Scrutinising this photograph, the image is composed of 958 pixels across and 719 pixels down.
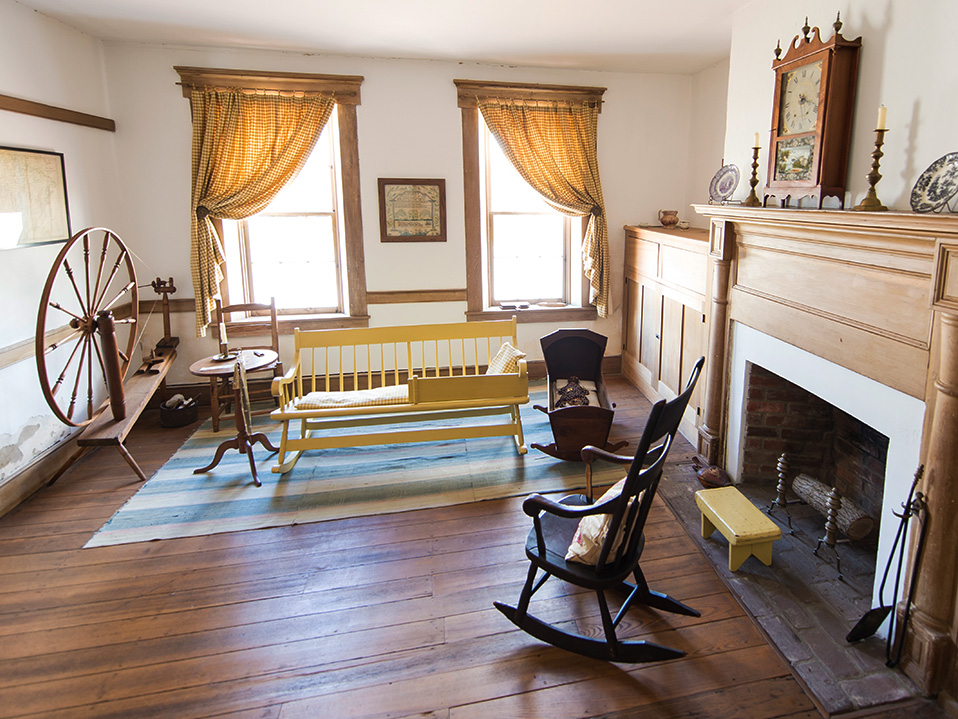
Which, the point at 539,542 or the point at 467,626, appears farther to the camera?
the point at 467,626

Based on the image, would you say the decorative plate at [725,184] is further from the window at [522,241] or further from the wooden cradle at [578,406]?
the window at [522,241]

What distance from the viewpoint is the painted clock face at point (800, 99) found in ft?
9.37

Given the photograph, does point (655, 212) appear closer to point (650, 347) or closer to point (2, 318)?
point (650, 347)

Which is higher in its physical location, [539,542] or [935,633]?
[539,542]

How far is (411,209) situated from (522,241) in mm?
1103

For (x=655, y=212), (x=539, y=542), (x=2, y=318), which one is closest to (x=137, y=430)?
(x=2, y=318)

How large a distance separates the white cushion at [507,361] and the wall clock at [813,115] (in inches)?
73.3

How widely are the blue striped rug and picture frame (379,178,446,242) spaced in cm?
199

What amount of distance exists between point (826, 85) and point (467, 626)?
2891 mm

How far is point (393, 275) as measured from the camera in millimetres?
5480

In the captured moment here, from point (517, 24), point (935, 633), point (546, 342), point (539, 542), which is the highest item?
point (517, 24)

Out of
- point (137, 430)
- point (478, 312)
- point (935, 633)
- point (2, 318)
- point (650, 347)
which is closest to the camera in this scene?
point (935, 633)

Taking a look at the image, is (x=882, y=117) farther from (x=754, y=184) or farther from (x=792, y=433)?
(x=792, y=433)

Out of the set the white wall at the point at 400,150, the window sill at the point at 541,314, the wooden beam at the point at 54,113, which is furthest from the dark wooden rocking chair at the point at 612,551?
the wooden beam at the point at 54,113
